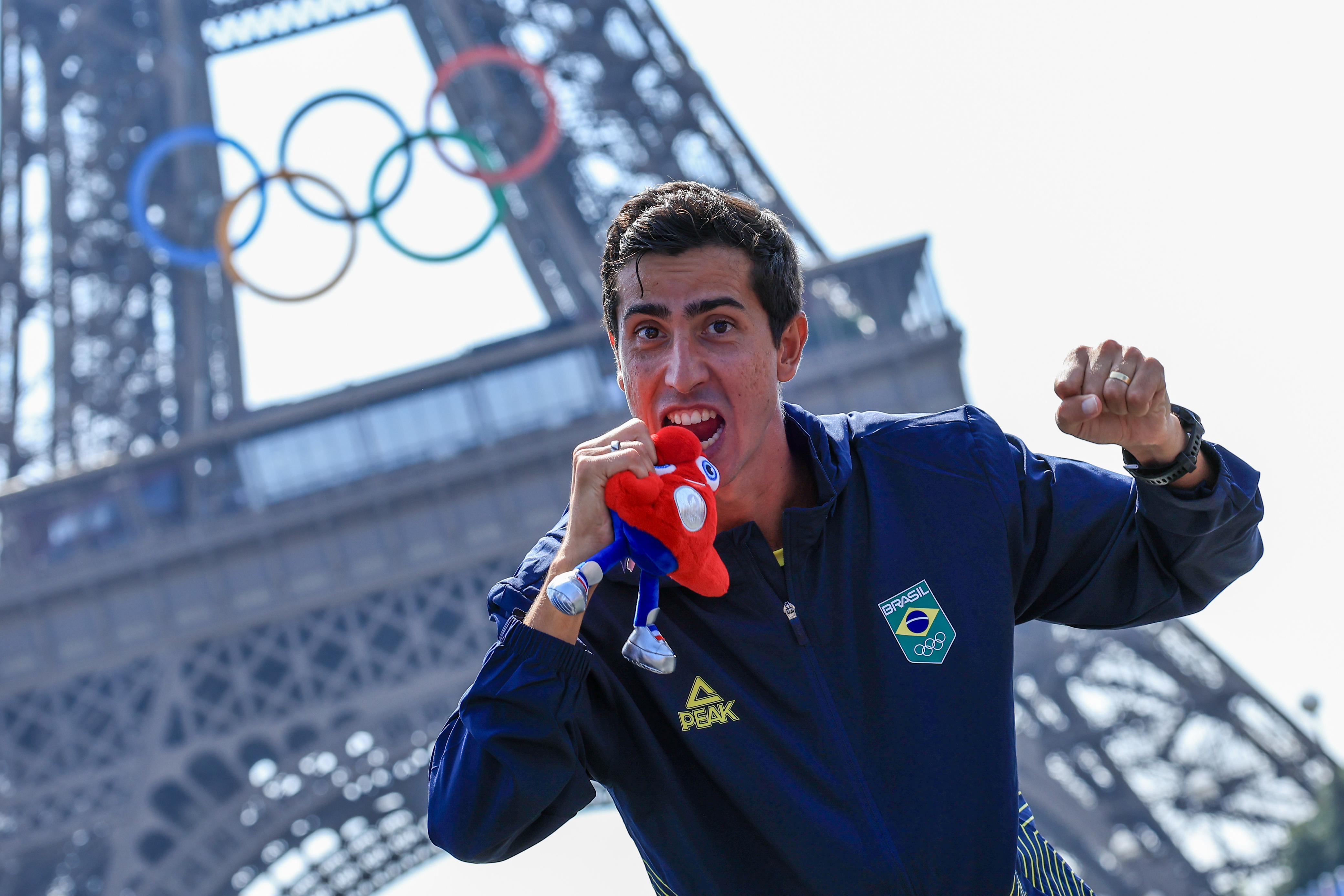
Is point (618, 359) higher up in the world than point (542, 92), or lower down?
lower down

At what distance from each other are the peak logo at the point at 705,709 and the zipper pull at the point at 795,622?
0.17 m

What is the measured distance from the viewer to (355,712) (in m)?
21.6

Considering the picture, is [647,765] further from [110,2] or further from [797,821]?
[110,2]

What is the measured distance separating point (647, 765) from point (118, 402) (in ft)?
78.4

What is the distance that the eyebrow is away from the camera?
270 cm

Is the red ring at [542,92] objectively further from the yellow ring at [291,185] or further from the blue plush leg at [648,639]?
the blue plush leg at [648,639]

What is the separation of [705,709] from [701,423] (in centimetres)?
56

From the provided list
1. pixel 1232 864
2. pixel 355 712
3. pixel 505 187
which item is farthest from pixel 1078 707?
pixel 505 187

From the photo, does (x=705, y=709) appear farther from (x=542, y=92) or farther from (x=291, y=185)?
(x=542, y=92)

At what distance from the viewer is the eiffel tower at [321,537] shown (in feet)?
70.3

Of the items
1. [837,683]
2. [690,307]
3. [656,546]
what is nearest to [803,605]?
[837,683]

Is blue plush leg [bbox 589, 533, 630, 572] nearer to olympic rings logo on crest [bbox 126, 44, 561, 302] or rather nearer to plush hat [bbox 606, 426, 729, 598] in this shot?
plush hat [bbox 606, 426, 729, 598]

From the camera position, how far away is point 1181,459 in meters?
2.55

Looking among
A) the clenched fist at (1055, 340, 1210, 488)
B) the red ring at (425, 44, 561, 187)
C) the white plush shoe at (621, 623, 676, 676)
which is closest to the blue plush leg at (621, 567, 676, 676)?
the white plush shoe at (621, 623, 676, 676)
